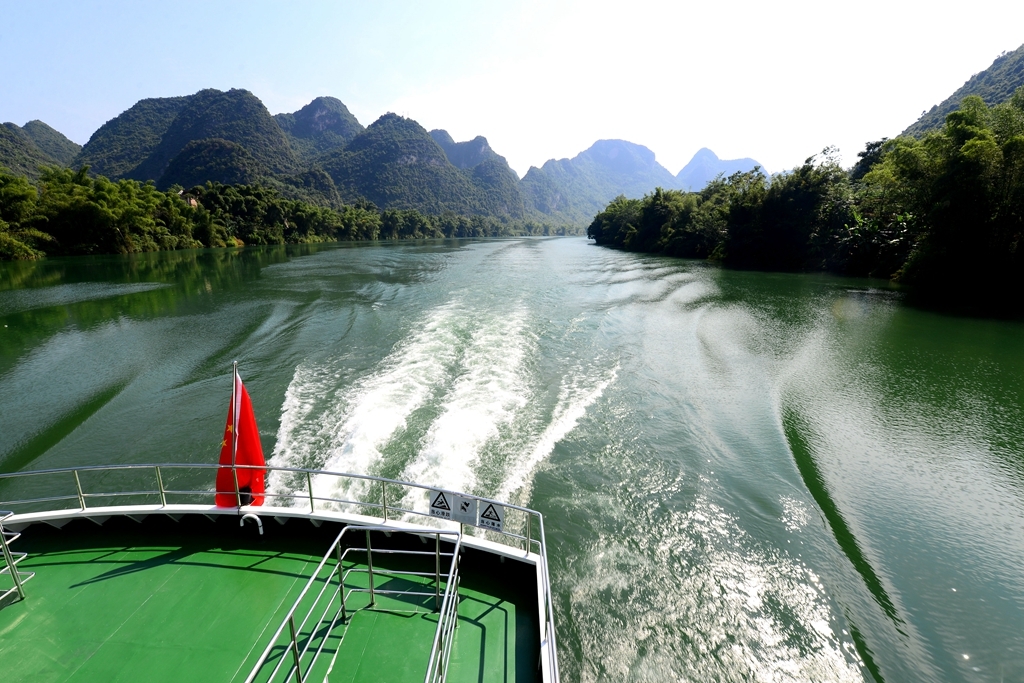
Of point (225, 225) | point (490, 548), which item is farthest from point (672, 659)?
point (225, 225)

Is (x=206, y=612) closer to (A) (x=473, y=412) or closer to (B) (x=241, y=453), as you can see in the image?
(B) (x=241, y=453)

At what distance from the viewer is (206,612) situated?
4.64 m

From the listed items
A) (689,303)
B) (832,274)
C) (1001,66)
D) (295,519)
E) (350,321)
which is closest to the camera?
(295,519)

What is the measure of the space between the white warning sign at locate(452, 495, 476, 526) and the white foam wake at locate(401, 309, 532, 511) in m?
3.33

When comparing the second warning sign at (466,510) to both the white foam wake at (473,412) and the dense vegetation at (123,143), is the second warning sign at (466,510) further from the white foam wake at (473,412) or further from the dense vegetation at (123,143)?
the dense vegetation at (123,143)

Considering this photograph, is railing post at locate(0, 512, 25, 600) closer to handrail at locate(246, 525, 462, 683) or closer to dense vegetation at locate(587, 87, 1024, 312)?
handrail at locate(246, 525, 462, 683)

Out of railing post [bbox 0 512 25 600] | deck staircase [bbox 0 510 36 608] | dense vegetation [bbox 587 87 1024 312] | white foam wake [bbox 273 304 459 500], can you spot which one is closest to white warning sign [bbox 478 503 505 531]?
white foam wake [bbox 273 304 459 500]

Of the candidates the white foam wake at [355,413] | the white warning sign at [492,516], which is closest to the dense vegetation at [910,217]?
the white foam wake at [355,413]

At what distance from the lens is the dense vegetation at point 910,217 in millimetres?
22297

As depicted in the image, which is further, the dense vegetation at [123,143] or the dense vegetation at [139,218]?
the dense vegetation at [123,143]

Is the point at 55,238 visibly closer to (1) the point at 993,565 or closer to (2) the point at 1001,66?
(1) the point at 993,565

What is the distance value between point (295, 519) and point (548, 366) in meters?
9.54

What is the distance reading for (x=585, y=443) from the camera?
9.79 meters

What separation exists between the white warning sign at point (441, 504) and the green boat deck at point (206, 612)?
1.09m
